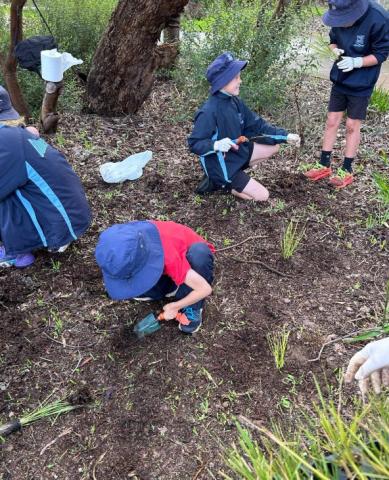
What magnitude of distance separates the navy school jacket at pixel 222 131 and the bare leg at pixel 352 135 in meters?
0.53

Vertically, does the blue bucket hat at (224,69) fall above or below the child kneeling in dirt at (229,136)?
above

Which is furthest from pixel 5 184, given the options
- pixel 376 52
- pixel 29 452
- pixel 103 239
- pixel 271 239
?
pixel 376 52

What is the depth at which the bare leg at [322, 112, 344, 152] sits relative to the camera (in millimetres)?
3918

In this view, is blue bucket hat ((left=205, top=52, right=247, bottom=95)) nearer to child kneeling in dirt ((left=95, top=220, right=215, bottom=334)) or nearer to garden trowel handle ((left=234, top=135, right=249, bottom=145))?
garden trowel handle ((left=234, top=135, right=249, bottom=145))

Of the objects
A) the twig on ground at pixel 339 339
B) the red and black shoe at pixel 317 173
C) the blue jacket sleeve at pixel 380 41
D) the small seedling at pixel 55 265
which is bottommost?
the small seedling at pixel 55 265

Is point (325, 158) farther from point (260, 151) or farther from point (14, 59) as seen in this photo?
point (14, 59)

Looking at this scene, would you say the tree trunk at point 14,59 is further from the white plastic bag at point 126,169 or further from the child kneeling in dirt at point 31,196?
the child kneeling in dirt at point 31,196

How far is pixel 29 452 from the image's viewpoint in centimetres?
223

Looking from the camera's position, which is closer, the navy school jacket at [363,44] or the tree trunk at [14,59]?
the navy school jacket at [363,44]

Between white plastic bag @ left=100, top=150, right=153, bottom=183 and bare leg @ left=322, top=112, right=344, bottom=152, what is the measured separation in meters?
1.38

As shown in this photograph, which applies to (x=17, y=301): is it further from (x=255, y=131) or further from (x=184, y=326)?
(x=255, y=131)

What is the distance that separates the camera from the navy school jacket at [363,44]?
3430mm

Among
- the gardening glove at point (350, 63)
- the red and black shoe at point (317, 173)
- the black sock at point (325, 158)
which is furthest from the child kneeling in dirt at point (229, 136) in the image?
the gardening glove at point (350, 63)

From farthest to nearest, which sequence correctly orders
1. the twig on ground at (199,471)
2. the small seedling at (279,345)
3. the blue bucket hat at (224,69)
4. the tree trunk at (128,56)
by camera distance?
1. the tree trunk at (128,56)
2. the blue bucket hat at (224,69)
3. the small seedling at (279,345)
4. the twig on ground at (199,471)
